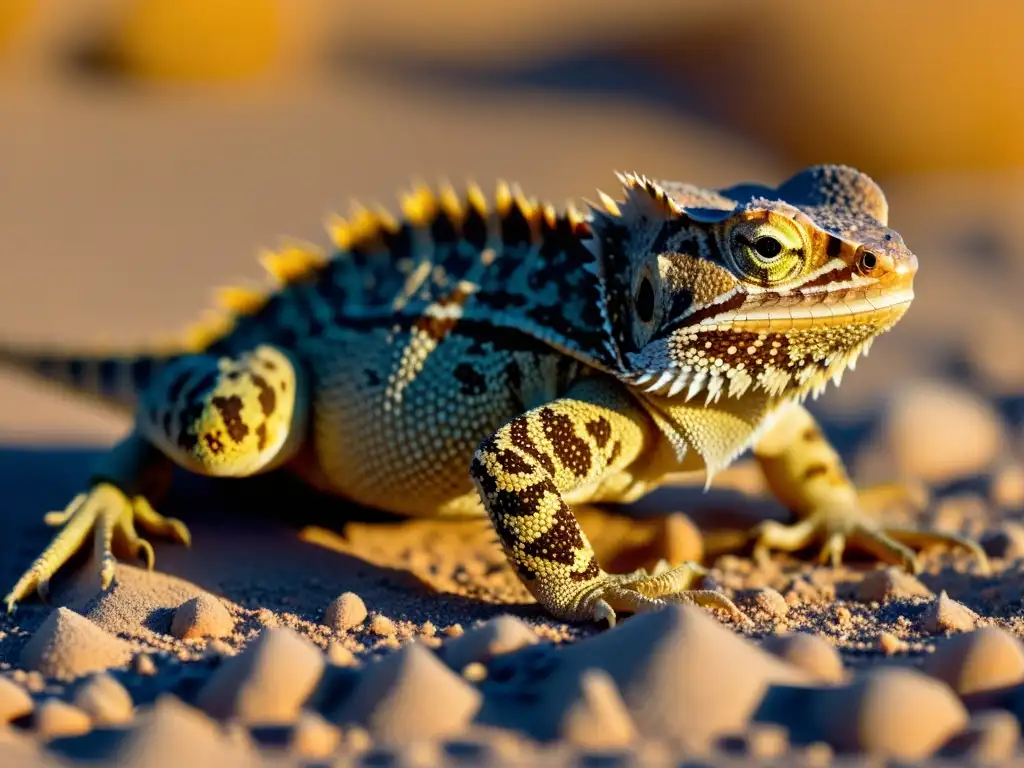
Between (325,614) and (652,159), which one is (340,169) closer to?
(652,159)

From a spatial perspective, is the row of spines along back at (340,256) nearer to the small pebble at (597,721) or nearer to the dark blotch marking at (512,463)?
the dark blotch marking at (512,463)

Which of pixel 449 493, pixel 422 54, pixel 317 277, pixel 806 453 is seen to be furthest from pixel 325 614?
pixel 422 54

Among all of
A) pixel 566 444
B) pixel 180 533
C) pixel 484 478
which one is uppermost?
pixel 566 444

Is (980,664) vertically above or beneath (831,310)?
beneath

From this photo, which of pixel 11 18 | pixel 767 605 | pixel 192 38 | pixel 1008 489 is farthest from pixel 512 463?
pixel 11 18

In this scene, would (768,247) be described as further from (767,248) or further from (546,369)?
(546,369)

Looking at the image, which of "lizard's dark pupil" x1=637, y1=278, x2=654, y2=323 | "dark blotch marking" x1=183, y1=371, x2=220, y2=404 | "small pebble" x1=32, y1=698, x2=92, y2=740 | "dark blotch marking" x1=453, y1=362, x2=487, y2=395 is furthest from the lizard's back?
"small pebble" x1=32, y1=698, x2=92, y2=740
